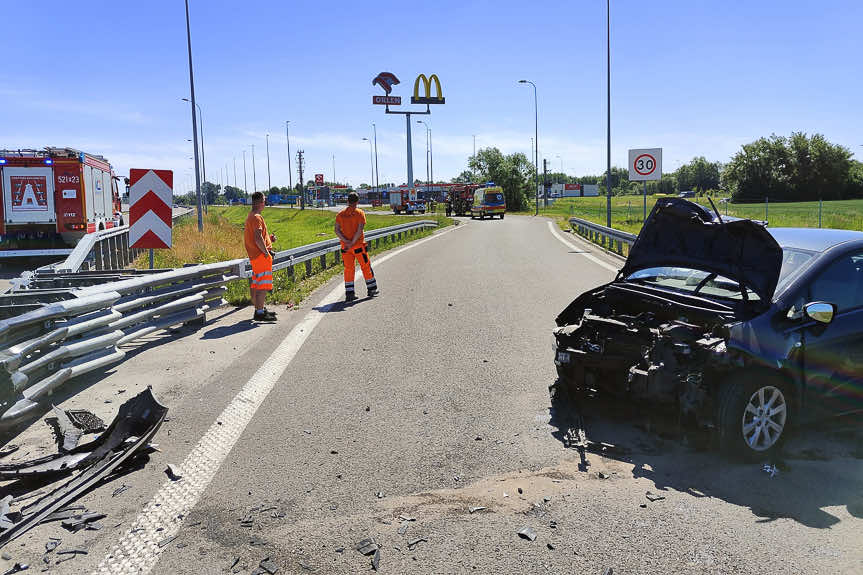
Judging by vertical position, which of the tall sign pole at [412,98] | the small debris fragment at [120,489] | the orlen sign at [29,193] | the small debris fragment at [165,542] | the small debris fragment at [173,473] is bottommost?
the small debris fragment at [165,542]

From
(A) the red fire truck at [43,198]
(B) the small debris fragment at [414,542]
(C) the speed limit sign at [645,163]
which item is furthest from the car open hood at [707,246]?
(C) the speed limit sign at [645,163]

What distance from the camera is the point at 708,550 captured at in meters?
3.23

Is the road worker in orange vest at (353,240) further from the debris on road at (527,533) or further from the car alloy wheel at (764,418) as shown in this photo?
the debris on road at (527,533)

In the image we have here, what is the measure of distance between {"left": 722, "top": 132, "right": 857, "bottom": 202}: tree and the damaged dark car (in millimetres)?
83867

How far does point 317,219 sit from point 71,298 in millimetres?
55450

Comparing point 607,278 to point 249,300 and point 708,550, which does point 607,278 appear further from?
point 708,550

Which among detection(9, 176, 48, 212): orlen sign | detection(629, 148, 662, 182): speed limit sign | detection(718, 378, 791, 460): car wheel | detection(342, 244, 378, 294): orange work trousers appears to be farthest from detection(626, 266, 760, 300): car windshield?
detection(629, 148, 662, 182): speed limit sign

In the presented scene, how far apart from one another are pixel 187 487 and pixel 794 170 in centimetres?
9205

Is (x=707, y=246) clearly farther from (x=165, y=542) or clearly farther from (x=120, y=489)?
(x=120, y=489)

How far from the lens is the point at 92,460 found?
433 cm

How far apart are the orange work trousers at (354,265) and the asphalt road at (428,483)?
4.25m

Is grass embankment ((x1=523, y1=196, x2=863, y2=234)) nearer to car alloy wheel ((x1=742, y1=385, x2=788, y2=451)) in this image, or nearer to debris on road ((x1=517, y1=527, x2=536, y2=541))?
car alloy wheel ((x1=742, y1=385, x2=788, y2=451))

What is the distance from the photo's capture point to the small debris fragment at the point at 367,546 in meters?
3.23

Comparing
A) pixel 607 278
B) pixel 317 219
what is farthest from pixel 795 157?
pixel 607 278
